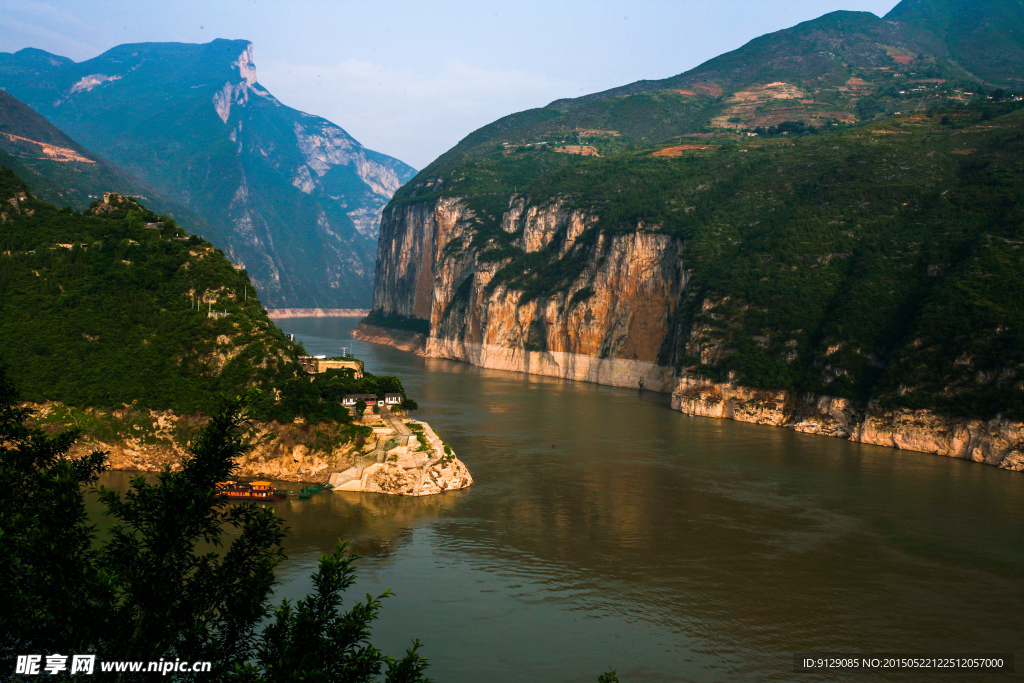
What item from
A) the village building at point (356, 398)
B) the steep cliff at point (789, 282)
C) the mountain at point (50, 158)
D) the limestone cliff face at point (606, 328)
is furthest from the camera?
the mountain at point (50, 158)

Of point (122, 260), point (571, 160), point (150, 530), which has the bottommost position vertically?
point (150, 530)

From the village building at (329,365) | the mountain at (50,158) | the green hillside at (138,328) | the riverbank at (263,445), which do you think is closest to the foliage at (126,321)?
the green hillside at (138,328)

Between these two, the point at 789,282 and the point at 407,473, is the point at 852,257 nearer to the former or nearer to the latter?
the point at 789,282

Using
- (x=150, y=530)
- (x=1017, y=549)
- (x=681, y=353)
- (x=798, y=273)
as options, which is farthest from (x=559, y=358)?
(x=150, y=530)

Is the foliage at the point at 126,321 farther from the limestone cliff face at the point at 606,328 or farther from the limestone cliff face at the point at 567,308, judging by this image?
the limestone cliff face at the point at 567,308

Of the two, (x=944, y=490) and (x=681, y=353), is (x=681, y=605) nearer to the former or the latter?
(x=944, y=490)

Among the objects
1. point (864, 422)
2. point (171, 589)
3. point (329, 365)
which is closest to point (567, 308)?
point (329, 365)
